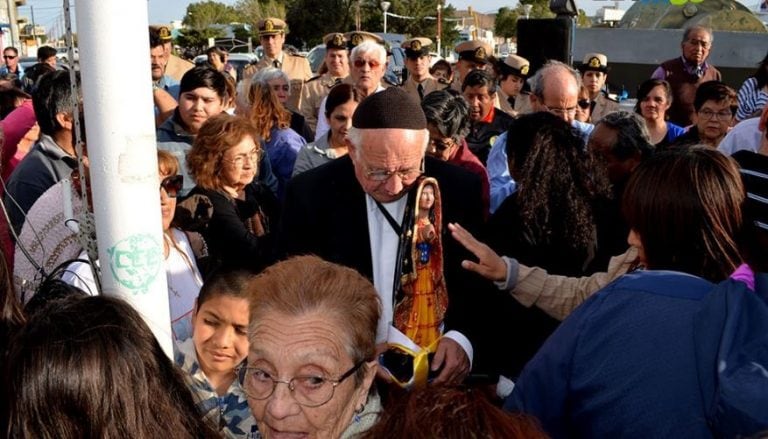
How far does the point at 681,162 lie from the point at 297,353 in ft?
3.82

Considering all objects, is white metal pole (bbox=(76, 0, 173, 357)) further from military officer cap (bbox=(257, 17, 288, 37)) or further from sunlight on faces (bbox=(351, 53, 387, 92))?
military officer cap (bbox=(257, 17, 288, 37))

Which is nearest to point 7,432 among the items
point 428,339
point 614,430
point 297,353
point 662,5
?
point 297,353

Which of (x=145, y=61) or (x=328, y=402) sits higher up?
(x=145, y=61)

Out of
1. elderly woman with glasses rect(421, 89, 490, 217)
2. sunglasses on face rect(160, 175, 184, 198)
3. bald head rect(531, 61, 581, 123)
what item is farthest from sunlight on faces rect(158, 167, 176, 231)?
bald head rect(531, 61, 581, 123)

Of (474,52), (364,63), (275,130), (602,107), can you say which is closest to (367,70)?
(364,63)

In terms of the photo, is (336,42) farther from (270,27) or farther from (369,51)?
(369,51)

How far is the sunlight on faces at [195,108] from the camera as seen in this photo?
4824 mm

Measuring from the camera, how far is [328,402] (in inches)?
75.3

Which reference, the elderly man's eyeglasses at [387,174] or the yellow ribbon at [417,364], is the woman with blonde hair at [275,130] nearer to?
the elderly man's eyeglasses at [387,174]

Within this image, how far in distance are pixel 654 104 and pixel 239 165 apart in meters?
3.48

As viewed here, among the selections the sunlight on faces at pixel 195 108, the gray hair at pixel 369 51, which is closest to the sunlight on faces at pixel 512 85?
the gray hair at pixel 369 51

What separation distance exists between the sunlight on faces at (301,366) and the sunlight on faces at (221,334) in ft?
2.32

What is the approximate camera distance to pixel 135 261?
1.83 meters

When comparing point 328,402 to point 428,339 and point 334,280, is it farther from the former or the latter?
point 428,339
